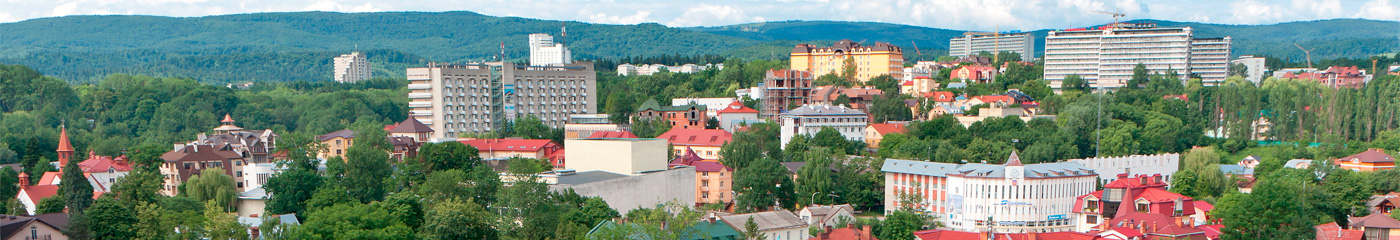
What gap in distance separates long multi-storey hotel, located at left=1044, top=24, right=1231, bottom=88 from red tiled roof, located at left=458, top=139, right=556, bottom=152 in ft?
180

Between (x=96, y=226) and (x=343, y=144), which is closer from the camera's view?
(x=96, y=226)

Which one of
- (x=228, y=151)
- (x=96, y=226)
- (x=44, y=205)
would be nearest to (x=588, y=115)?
(x=228, y=151)

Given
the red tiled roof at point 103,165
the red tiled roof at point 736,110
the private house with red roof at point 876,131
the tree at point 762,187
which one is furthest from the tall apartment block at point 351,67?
the tree at point 762,187

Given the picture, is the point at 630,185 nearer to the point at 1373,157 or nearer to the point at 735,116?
the point at 735,116

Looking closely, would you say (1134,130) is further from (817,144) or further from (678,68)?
(678,68)

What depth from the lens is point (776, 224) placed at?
42.2m

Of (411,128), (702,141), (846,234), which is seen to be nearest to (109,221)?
(846,234)

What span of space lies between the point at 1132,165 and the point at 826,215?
2164 centimetres

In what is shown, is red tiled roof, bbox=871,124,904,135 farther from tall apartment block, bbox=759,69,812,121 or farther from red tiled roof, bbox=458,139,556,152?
red tiled roof, bbox=458,139,556,152

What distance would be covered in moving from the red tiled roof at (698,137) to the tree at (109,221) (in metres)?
33.4

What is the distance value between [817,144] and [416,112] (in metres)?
29.2

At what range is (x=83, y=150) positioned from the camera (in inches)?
3022

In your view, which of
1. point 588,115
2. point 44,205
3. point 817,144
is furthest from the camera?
point 588,115

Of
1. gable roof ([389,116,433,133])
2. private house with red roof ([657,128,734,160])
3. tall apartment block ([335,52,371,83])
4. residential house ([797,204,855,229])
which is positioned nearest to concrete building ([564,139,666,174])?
residential house ([797,204,855,229])
